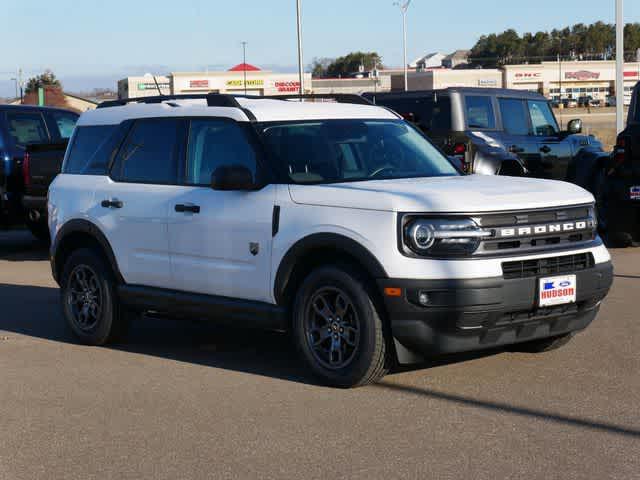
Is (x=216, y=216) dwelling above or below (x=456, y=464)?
above

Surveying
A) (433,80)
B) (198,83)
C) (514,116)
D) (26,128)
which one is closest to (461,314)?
(26,128)

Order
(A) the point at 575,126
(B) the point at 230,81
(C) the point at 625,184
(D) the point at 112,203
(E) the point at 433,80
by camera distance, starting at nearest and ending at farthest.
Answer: (D) the point at 112,203 < (C) the point at 625,184 < (A) the point at 575,126 < (E) the point at 433,80 < (B) the point at 230,81

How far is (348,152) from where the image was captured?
7.86 metres

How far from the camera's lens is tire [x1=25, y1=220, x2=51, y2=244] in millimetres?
15844

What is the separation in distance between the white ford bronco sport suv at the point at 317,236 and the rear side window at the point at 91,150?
0.02 metres

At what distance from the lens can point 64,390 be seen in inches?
285

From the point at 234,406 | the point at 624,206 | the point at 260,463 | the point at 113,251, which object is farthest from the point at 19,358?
the point at 624,206

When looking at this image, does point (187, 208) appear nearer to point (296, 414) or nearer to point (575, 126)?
point (296, 414)

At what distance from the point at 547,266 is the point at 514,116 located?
35.6ft

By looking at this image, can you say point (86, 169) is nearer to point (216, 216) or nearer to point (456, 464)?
point (216, 216)

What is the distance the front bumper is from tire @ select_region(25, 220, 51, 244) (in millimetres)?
9921

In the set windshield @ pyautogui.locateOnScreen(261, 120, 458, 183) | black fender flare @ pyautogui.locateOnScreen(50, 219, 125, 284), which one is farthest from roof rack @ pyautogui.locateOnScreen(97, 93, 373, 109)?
black fender flare @ pyautogui.locateOnScreen(50, 219, 125, 284)

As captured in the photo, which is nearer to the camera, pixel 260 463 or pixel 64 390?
pixel 260 463

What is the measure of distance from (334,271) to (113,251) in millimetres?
2361
